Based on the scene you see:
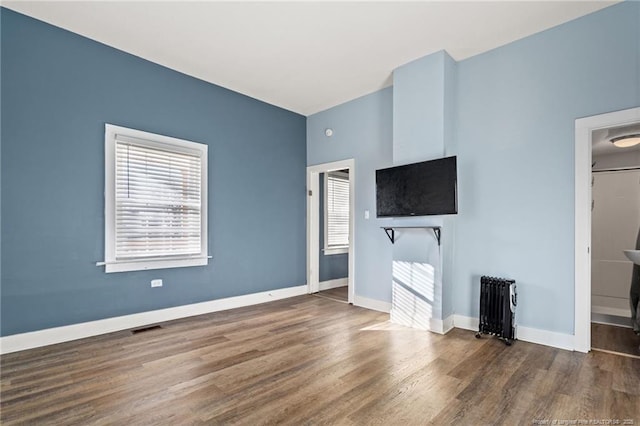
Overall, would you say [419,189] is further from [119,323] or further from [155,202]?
[119,323]

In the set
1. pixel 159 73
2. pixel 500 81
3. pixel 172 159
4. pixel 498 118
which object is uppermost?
pixel 159 73

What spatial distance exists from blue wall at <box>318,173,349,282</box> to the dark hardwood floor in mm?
3852

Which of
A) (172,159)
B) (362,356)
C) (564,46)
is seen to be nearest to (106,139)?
(172,159)

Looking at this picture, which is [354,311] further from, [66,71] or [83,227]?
[66,71]

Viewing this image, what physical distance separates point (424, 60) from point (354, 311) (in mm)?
3372

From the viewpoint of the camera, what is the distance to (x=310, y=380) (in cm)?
242

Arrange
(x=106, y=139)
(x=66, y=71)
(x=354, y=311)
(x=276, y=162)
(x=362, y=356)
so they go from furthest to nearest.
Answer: (x=276, y=162), (x=354, y=311), (x=106, y=139), (x=66, y=71), (x=362, y=356)

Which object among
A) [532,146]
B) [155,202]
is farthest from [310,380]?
[532,146]

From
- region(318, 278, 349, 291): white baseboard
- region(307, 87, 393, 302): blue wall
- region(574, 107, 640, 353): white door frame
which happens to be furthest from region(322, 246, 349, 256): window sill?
region(574, 107, 640, 353): white door frame

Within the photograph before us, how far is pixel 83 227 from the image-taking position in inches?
131

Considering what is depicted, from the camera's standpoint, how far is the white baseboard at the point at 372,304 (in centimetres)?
441

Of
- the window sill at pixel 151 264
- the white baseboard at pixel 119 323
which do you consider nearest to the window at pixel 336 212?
the white baseboard at pixel 119 323

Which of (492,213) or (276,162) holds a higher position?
(276,162)

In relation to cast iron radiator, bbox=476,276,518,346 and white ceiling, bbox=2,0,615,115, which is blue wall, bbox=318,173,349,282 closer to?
white ceiling, bbox=2,0,615,115
